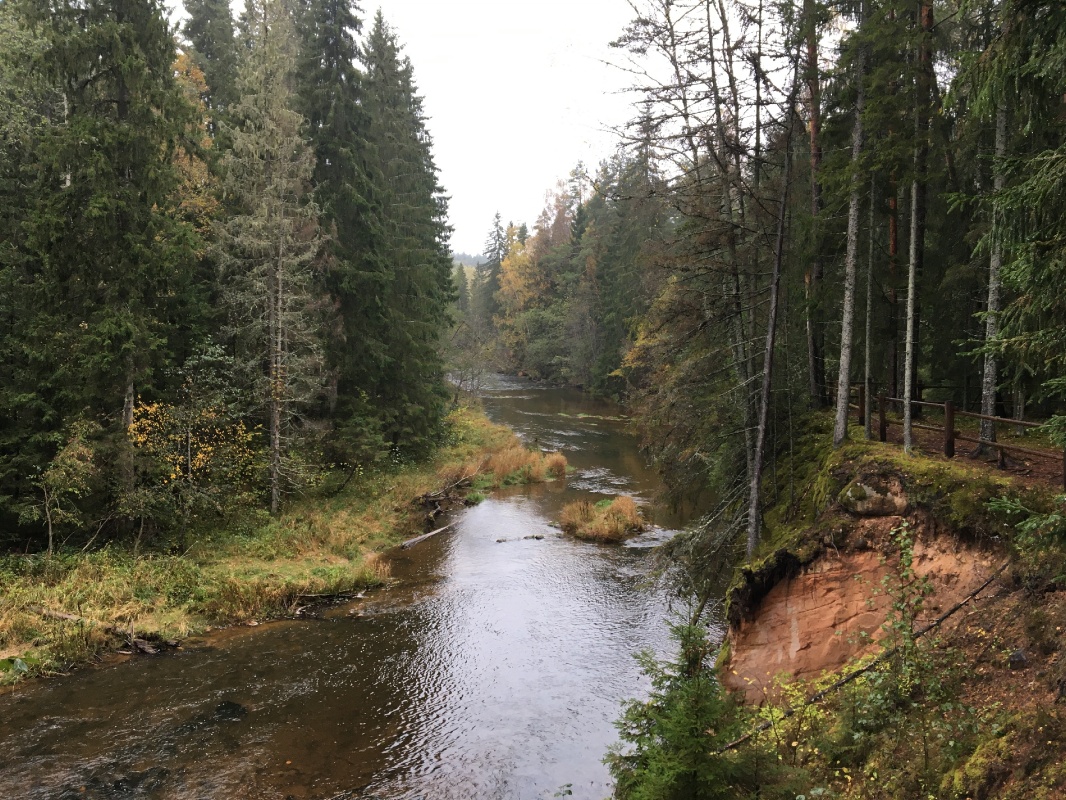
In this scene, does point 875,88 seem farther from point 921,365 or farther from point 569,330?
point 569,330

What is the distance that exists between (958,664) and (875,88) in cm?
998

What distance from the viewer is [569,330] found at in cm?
6241

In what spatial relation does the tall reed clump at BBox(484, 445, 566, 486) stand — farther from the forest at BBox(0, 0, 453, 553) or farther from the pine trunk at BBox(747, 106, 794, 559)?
the pine trunk at BBox(747, 106, 794, 559)

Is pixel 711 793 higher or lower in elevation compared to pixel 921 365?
lower

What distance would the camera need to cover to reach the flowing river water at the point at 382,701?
898 centimetres

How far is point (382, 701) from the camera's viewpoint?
11305 millimetres

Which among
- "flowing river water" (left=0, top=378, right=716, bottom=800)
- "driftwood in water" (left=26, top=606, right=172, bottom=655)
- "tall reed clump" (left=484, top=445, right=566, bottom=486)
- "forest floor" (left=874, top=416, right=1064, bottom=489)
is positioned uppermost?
"forest floor" (left=874, top=416, right=1064, bottom=489)

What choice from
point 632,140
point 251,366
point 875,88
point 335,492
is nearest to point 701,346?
point 632,140

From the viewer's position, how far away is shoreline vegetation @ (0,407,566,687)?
12031mm

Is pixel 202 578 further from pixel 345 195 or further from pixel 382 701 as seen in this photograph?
pixel 345 195

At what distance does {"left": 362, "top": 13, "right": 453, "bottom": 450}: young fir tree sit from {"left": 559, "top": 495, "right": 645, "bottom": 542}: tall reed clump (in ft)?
30.7

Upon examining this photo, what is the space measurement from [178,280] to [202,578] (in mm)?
8730

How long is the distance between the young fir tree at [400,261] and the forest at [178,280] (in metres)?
0.18

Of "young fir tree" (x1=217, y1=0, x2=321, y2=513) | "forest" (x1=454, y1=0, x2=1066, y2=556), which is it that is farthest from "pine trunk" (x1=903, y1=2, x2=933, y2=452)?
"young fir tree" (x1=217, y1=0, x2=321, y2=513)
